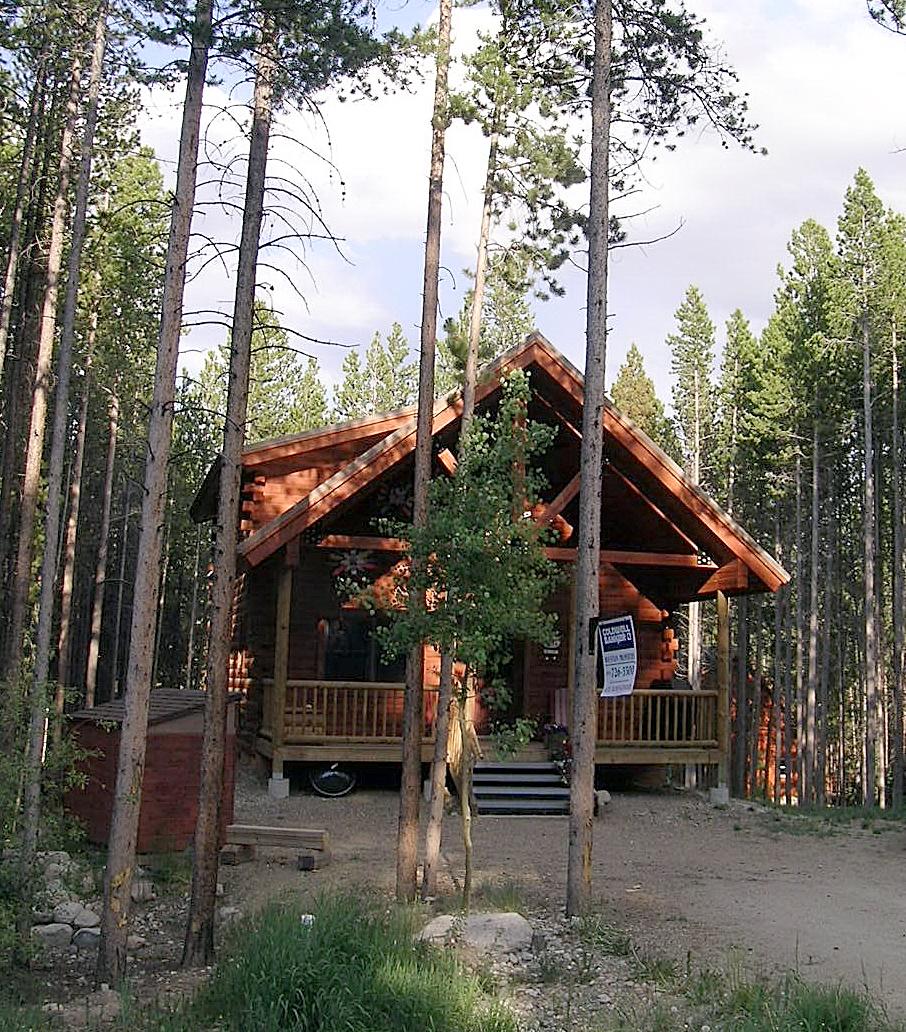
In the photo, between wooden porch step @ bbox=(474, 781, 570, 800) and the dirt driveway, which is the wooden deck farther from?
wooden porch step @ bbox=(474, 781, 570, 800)

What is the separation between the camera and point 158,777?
12.7 metres

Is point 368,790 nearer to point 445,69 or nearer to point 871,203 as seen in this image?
point 445,69

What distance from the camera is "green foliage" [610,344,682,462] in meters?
37.8

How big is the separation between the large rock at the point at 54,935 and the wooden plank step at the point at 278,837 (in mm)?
2287

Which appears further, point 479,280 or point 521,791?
point 521,791

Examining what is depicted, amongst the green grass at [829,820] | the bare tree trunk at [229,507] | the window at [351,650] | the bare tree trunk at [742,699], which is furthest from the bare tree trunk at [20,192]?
the bare tree trunk at [742,699]

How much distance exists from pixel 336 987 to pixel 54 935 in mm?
4289


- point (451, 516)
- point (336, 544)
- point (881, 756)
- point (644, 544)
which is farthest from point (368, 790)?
point (881, 756)

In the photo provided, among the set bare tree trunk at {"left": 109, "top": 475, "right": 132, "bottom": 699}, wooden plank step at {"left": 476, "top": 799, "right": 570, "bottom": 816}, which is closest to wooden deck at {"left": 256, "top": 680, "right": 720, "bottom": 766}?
wooden plank step at {"left": 476, "top": 799, "right": 570, "bottom": 816}

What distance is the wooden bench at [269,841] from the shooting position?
1248cm

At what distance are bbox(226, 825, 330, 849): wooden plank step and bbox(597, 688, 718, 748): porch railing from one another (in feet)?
20.6

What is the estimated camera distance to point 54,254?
13359 mm

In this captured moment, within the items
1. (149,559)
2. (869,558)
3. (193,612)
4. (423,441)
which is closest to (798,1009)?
(149,559)

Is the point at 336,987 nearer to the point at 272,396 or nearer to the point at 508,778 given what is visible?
the point at 508,778
